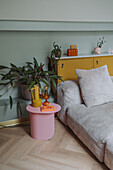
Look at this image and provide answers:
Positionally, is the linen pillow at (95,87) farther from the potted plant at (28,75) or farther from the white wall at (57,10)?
the white wall at (57,10)

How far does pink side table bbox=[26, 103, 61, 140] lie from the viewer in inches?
81.7

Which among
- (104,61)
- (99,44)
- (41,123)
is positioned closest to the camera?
(41,123)

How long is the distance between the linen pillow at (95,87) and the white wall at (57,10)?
2.67 feet

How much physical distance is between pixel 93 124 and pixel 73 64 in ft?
3.50

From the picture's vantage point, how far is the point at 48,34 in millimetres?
2701

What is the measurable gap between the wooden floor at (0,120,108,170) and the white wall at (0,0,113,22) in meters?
1.47

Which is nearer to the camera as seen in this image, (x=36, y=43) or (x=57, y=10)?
(x=57, y=10)

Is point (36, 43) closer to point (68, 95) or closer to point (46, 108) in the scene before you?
point (68, 95)

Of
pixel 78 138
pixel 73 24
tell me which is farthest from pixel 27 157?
pixel 73 24

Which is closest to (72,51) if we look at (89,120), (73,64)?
(73,64)

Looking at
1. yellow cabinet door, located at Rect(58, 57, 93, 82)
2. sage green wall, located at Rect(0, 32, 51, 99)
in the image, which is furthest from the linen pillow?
sage green wall, located at Rect(0, 32, 51, 99)

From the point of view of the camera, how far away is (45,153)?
1926 mm

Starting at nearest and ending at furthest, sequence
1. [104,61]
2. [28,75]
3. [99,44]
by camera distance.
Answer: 1. [28,75]
2. [104,61]
3. [99,44]

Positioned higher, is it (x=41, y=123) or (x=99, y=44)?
(x=99, y=44)
